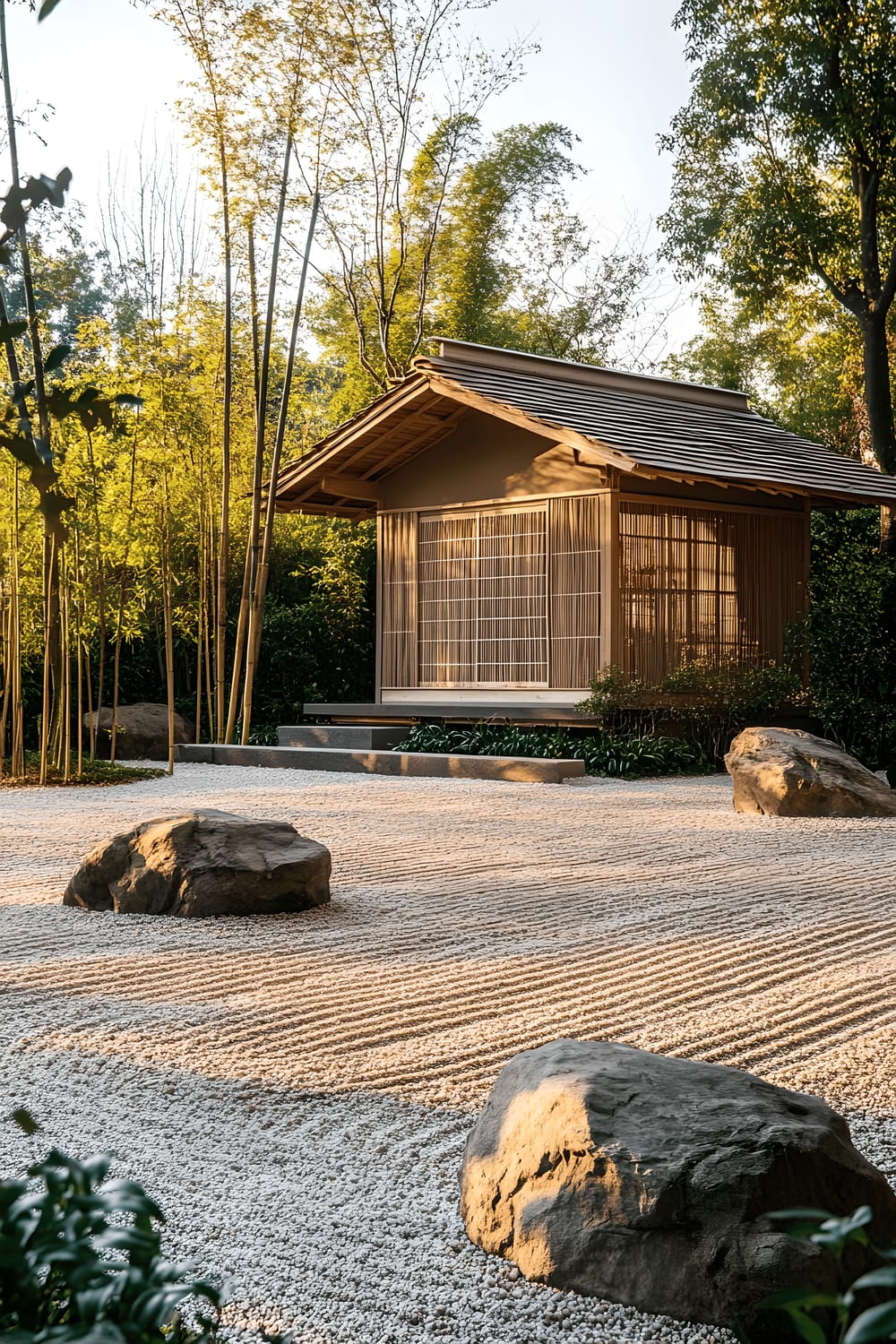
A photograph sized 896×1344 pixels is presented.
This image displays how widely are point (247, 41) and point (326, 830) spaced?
991 centimetres

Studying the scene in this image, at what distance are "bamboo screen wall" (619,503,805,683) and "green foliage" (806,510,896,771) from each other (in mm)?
863

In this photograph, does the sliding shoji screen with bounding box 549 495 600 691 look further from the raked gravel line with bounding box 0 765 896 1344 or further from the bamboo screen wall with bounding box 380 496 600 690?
the raked gravel line with bounding box 0 765 896 1344

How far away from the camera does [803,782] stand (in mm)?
7840

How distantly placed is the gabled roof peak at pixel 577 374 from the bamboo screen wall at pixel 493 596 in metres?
1.61

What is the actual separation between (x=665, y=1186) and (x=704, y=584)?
11.5m

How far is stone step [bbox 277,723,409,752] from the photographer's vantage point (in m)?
12.9

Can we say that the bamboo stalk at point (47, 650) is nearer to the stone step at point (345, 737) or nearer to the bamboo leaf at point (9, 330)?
the stone step at point (345, 737)

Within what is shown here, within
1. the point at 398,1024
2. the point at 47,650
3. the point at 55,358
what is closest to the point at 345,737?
the point at 47,650

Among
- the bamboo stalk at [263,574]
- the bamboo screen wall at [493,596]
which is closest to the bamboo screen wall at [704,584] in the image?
the bamboo screen wall at [493,596]

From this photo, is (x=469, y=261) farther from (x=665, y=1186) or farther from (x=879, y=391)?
(x=665, y=1186)

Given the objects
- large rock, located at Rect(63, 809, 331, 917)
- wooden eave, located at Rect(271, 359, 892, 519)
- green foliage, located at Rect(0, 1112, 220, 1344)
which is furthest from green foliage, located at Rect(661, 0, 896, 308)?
green foliage, located at Rect(0, 1112, 220, 1344)

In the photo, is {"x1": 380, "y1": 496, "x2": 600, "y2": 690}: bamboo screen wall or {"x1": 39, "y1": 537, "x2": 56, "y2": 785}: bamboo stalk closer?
{"x1": 39, "y1": 537, "x2": 56, "y2": 785}: bamboo stalk

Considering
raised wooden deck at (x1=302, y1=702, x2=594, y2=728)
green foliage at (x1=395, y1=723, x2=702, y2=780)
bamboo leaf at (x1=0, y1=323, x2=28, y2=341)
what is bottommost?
green foliage at (x1=395, y1=723, x2=702, y2=780)

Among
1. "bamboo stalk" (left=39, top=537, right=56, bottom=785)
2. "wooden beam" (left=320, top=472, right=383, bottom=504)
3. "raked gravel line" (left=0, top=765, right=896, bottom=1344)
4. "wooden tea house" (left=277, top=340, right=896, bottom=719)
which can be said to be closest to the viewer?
"raked gravel line" (left=0, top=765, right=896, bottom=1344)
